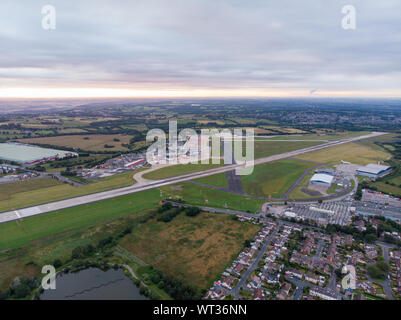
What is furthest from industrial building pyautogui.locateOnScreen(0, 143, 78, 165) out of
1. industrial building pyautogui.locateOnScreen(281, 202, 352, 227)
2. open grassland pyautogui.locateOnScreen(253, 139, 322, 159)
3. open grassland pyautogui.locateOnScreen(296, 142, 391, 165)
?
open grassland pyautogui.locateOnScreen(296, 142, 391, 165)

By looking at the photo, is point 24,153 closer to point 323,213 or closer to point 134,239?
point 134,239

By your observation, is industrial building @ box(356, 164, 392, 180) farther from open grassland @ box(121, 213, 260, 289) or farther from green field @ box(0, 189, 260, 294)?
open grassland @ box(121, 213, 260, 289)

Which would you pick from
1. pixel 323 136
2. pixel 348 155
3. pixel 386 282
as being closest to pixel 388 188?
pixel 348 155

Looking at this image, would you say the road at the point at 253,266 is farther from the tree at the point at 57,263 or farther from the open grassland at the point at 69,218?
the open grassland at the point at 69,218

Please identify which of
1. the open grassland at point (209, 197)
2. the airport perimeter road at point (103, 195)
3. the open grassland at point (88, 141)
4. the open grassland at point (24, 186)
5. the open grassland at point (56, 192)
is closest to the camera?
the airport perimeter road at point (103, 195)

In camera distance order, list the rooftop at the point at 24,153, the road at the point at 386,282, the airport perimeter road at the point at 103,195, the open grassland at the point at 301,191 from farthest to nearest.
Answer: the rooftop at the point at 24,153, the open grassland at the point at 301,191, the airport perimeter road at the point at 103,195, the road at the point at 386,282

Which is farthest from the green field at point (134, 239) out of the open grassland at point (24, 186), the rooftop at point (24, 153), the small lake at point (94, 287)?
the rooftop at point (24, 153)

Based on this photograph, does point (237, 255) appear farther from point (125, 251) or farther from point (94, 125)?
point (94, 125)
